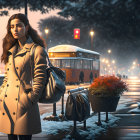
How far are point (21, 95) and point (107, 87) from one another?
541 cm

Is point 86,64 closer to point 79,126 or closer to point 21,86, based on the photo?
point 79,126

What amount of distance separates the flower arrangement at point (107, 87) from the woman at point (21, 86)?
5142 mm

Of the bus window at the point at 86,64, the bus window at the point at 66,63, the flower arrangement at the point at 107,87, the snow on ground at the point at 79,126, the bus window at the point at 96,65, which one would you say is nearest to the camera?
the snow on ground at the point at 79,126

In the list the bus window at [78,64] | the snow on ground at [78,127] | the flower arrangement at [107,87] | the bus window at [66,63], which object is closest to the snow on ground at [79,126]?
the snow on ground at [78,127]

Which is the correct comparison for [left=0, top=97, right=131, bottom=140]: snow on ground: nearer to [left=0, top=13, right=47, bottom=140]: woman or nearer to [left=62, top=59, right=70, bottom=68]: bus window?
[left=0, top=13, right=47, bottom=140]: woman

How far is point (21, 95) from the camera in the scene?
4.29 metres

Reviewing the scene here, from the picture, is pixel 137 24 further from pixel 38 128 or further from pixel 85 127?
pixel 38 128

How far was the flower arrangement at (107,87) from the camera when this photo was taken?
9422 mm

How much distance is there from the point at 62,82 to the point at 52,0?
32.1m

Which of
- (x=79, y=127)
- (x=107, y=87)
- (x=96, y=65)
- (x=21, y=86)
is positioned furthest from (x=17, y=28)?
(x=96, y=65)

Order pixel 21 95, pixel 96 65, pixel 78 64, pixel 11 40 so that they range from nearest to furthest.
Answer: pixel 21 95 → pixel 11 40 → pixel 78 64 → pixel 96 65

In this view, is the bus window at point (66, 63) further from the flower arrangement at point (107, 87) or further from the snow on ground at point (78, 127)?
the flower arrangement at point (107, 87)

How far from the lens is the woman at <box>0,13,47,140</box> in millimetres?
4277

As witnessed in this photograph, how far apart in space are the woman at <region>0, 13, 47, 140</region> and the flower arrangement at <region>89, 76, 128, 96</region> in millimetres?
5142
